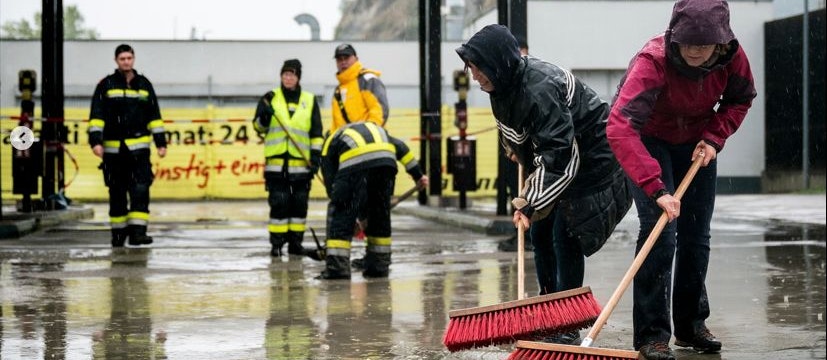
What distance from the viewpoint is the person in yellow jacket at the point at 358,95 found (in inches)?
488

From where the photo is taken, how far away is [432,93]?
21250 millimetres

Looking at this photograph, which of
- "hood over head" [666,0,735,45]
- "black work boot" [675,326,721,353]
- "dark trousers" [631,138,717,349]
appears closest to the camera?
"hood over head" [666,0,735,45]

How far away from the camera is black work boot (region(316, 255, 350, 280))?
34.0 feet

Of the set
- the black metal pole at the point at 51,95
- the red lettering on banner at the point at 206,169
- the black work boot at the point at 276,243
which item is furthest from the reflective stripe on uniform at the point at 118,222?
the red lettering on banner at the point at 206,169

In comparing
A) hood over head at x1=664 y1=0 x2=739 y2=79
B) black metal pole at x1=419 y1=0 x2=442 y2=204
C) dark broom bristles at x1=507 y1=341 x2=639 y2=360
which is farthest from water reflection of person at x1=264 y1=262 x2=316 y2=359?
black metal pole at x1=419 y1=0 x2=442 y2=204

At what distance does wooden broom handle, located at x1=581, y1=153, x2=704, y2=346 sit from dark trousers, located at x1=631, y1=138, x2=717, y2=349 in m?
0.12

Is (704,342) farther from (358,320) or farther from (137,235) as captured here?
(137,235)

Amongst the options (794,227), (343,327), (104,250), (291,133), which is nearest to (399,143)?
(291,133)

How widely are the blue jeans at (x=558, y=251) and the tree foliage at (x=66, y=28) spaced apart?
66945mm

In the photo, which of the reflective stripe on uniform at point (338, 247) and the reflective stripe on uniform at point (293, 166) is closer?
the reflective stripe on uniform at point (338, 247)

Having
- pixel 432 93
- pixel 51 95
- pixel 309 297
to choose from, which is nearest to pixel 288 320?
pixel 309 297

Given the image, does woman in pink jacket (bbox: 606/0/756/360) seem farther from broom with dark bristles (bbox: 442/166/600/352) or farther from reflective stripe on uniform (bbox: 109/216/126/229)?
reflective stripe on uniform (bbox: 109/216/126/229)

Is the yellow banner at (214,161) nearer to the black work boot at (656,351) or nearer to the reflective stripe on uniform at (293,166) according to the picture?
the reflective stripe on uniform at (293,166)

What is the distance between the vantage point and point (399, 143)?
1063 centimetres
